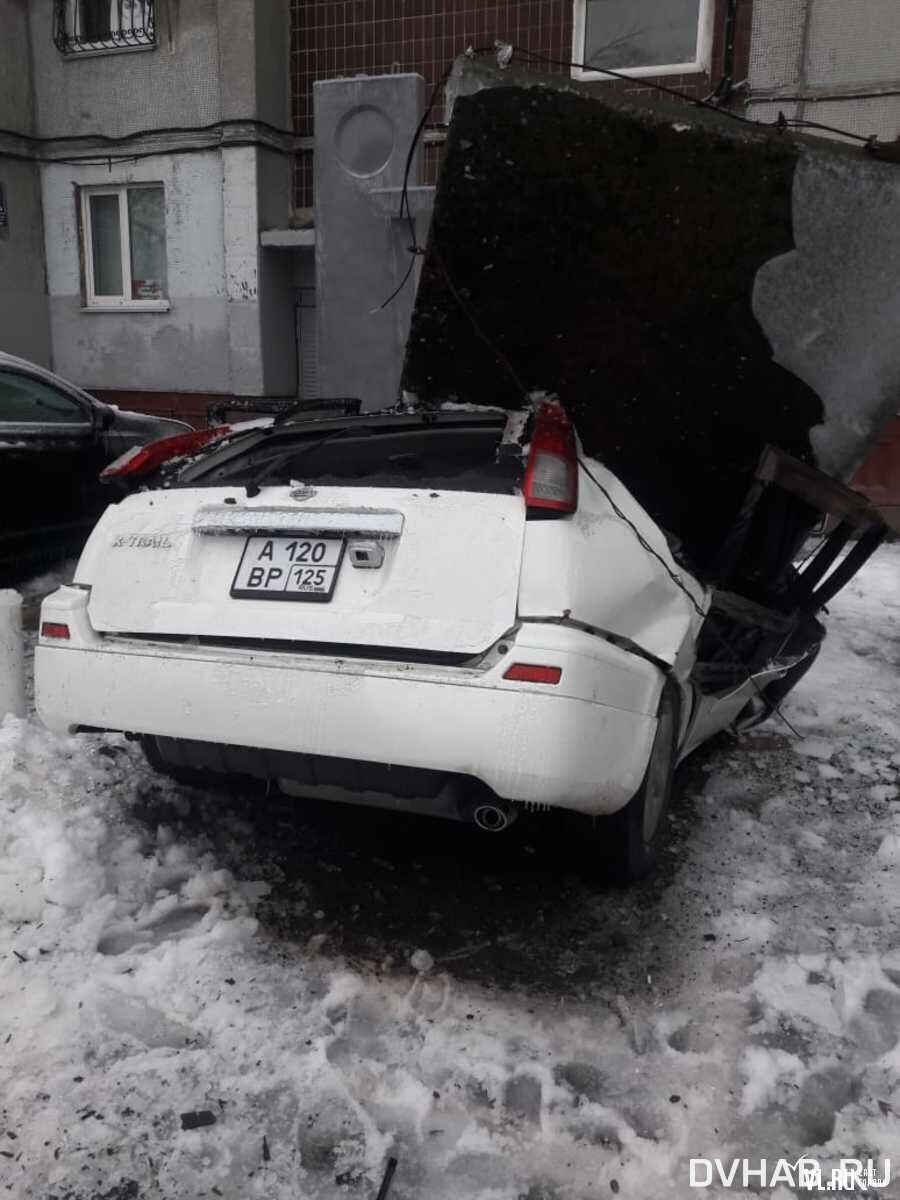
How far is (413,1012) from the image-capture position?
→ 228cm

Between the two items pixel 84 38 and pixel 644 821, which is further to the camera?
pixel 84 38

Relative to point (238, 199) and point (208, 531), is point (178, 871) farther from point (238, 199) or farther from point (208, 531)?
point (238, 199)

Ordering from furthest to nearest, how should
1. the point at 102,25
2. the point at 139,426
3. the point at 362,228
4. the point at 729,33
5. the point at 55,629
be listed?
1. the point at 102,25
2. the point at 729,33
3. the point at 362,228
4. the point at 139,426
5. the point at 55,629

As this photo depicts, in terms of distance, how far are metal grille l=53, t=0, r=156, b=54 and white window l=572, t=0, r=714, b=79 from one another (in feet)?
16.9

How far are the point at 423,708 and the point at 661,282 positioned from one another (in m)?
1.82

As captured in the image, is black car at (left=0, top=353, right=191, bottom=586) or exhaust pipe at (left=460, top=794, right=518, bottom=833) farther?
black car at (left=0, top=353, right=191, bottom=586)

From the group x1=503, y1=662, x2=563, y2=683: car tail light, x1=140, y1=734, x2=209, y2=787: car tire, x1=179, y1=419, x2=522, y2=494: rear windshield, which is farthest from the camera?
x1=140, y1=734, x2=209, y2=787: car tire

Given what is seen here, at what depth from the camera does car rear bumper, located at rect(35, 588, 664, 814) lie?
7.13 ft

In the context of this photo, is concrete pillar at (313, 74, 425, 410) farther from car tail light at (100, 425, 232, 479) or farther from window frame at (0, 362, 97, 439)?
car tail light at (100, 425, 232, 479)

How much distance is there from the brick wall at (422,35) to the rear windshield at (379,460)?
7.94 m

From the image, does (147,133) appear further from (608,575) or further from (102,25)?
(608,575)

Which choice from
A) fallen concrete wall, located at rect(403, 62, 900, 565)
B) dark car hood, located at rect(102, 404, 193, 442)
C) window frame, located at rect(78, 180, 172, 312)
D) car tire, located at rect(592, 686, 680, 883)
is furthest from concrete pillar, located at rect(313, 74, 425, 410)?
car tire, located at rect(592, 686, 680, 883)

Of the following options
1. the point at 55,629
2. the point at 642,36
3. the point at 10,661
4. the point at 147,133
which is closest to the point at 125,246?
the point at 147,133

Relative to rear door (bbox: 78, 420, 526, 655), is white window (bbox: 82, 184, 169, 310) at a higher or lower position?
higher
